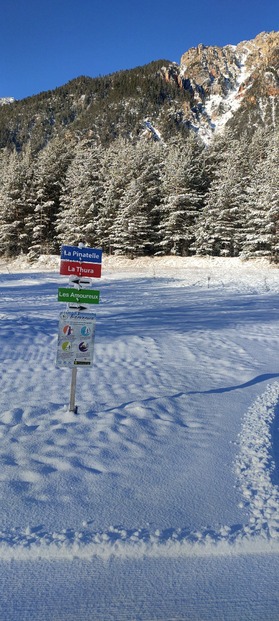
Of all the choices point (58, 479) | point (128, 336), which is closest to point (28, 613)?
point (58, 479)

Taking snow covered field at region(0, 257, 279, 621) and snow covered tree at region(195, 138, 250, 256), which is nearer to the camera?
snow covered field at region(0, 257, 279, 621)

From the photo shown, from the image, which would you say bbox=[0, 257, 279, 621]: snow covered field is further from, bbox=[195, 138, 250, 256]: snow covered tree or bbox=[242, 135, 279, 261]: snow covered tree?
bbox=[195, 138, 250, 256]: snow covered tree

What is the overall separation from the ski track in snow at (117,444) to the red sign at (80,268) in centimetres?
197

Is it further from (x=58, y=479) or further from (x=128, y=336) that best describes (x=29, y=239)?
(x=58, y=479)

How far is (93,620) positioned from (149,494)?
1.16 metres

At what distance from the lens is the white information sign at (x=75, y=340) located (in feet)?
13.5

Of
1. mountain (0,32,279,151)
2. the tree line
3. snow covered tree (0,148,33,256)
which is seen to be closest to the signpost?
the tree line

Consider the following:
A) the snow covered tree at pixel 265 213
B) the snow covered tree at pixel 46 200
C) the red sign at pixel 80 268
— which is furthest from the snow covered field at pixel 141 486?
the snow covered tree at pixel 46 200

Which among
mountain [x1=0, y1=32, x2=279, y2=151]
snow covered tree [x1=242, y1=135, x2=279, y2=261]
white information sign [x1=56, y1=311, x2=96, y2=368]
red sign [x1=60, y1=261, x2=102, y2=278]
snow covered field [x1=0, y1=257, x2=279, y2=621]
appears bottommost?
snow covered field [x1=0, y1=257, x2=279, y2=621]

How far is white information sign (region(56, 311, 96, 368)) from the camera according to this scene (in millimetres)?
4125

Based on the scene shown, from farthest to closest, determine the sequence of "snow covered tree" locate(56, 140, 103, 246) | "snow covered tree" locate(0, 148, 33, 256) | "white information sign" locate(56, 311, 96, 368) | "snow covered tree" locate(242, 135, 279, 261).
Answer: "snow covered tree" locate(0, 148, 33, 256) < "snow covered tree" locate(56, 140, 103, 246) < "snow covered tree" locate(242, 135, 279, 261) < "white information sign" locate(56, 311, 96, 368)

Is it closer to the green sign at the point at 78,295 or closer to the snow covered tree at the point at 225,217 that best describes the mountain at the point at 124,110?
the snow covered tree at the point at 225,217

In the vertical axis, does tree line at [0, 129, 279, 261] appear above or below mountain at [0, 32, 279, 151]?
below

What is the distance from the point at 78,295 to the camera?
4.08m
